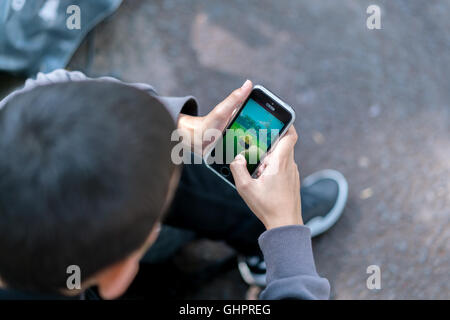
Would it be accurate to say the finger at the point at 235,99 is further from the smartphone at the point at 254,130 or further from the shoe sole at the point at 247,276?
the shoe sole at the point at 247,276

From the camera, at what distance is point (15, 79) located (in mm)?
1731

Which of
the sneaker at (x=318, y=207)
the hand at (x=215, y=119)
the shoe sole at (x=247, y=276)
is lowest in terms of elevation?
the shoe sole at (x=247, y=276)

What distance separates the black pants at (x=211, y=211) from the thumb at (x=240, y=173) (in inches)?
8.8

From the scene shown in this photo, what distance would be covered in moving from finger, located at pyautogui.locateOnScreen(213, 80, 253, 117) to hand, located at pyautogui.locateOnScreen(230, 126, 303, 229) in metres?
0.13

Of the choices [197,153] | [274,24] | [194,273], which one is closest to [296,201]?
[197,153]

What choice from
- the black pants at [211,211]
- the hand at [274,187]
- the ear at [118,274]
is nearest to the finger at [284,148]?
the hand at [274,187]

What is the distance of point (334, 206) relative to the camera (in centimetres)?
161

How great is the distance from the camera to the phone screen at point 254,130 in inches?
44.8

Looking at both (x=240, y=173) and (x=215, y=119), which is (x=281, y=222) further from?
(x=215, y=119)

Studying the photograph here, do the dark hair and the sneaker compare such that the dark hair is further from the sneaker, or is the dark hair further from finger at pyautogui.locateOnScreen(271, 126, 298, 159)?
the sneaker

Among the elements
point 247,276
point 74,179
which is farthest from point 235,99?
point 247,276

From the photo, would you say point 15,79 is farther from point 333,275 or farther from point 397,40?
point 397,40

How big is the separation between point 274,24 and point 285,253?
1.20 m

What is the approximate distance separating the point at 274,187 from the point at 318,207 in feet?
1.97
